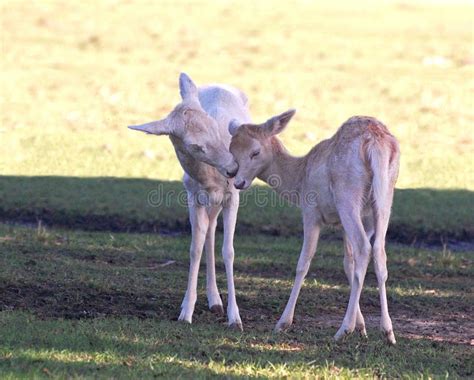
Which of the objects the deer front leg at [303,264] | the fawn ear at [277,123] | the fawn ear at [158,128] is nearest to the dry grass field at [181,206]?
the deer front leg at [303,264]

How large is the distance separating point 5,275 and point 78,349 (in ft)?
9.78

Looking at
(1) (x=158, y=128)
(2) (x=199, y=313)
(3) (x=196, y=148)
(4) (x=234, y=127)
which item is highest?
(4) (x=234, y=127)

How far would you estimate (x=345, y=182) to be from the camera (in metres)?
8.71

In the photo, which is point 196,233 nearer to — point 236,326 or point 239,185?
point 239,185

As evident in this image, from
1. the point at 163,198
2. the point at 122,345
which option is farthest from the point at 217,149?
the point at 163,198

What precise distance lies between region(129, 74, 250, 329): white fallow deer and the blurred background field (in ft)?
24.1

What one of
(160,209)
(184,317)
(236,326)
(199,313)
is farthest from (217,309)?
(160,209)

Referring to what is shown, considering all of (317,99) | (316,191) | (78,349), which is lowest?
(78,349)

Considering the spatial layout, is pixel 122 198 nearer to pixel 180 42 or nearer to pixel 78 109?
pixel 78 109

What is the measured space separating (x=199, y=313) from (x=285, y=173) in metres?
1.57

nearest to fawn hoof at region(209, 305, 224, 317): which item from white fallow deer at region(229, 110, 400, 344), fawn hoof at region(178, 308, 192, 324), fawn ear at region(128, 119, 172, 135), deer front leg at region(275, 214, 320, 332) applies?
fawn hoof at region(178, 308, 192, 324)

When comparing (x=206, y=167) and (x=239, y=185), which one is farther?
(x=206, y=167)

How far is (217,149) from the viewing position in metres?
9.23

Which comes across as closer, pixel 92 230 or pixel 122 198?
pixel 92 230
